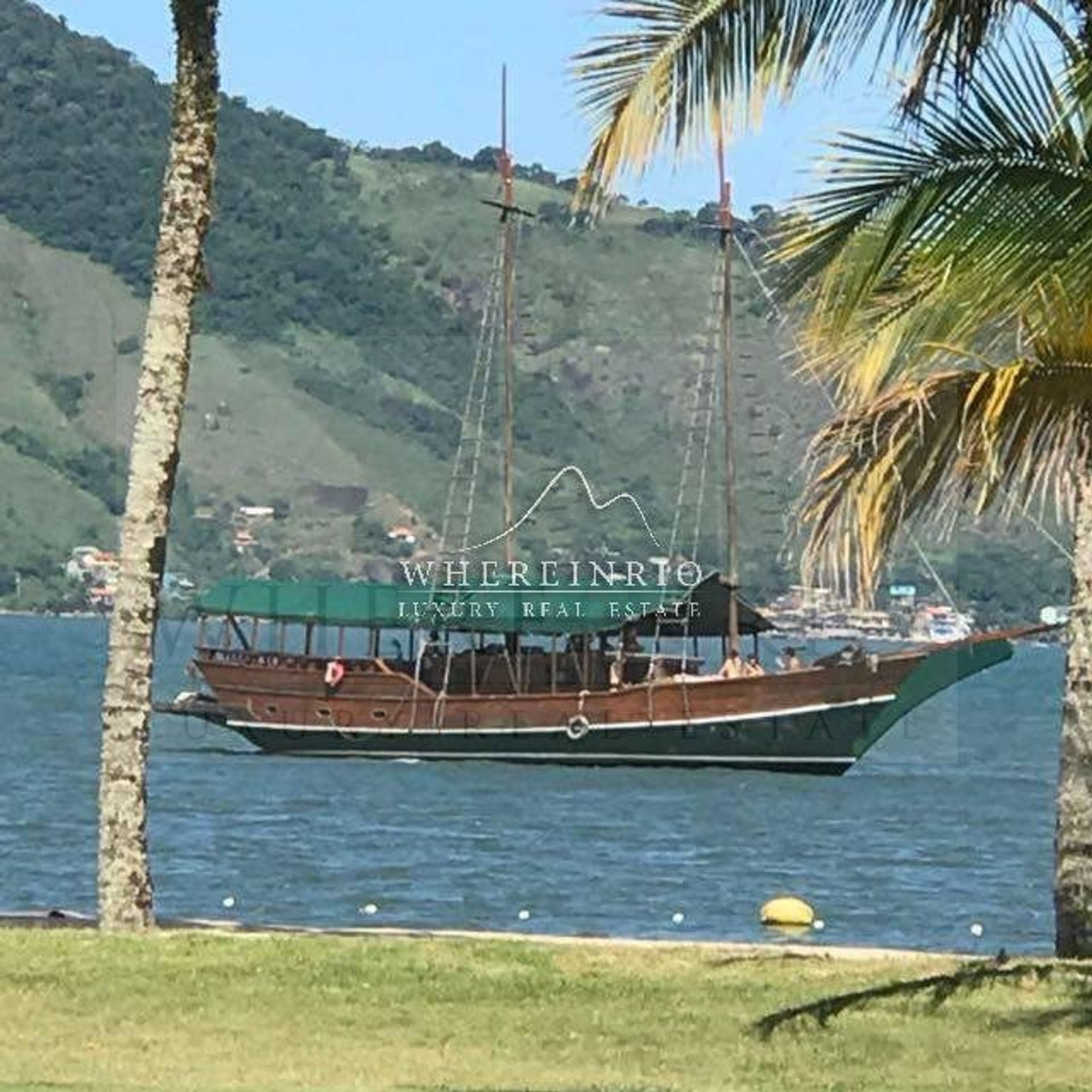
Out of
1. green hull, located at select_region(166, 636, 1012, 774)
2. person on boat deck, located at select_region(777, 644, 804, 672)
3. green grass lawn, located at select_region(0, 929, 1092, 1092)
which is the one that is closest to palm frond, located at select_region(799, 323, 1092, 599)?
green grass lawn, located at select_region(0, 929, 1092, 1092)

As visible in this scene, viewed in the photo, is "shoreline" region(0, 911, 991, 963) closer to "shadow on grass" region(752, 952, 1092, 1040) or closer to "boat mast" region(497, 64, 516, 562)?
"shadow on grass" region(752, 952, 1092, 1040)

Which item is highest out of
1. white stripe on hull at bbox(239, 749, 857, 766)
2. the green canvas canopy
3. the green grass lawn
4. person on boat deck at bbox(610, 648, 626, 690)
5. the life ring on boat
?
the green canvas canopy

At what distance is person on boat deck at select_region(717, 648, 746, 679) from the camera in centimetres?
6800

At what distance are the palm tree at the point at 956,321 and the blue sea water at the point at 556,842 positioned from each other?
15781 mm

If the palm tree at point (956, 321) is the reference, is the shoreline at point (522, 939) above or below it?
below

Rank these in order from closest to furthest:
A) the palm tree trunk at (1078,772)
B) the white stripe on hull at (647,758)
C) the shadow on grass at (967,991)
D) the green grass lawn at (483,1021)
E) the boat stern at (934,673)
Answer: the green grass lawn at (483,1021) < the shadow on grass at (967,991) < the palm tree trunk at (1078,772) < the white stripe on hull at (647,758) < the boat stern at (934,673)

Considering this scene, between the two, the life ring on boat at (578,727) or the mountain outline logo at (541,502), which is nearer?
the life ring on boat at (578,727)

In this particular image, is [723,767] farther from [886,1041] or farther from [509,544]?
[886,1041]

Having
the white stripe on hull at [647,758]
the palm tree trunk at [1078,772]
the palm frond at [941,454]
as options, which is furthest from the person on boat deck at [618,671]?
the palm frond at [941,454]

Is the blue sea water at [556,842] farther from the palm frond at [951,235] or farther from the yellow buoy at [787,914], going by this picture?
the palm frond at [951,235]

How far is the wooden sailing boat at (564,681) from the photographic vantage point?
68.0 metres

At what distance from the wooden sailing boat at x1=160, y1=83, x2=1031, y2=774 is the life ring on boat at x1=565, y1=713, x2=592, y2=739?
4 centimetres

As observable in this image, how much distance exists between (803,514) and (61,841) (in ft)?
108

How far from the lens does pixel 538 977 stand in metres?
14.7
